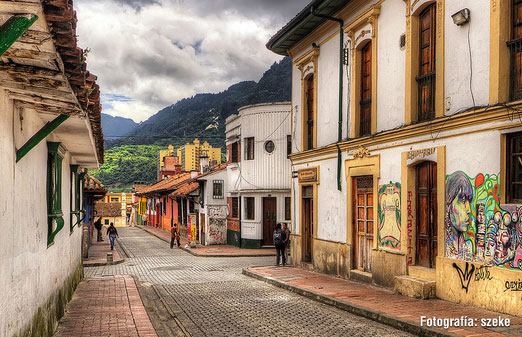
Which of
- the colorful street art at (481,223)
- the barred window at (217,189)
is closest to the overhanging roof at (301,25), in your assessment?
the colorful street art at (481,223)

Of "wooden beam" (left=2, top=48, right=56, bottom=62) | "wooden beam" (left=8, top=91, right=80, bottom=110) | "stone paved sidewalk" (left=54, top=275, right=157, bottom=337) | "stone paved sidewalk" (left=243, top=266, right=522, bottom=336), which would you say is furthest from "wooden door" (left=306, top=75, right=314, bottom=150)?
"wooden beam" (left=2, top=48, right=56, bottom=62)

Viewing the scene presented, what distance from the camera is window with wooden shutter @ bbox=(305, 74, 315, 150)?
52.0 ft

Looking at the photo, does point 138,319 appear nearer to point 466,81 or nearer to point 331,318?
point 331,318

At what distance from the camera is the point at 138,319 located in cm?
878

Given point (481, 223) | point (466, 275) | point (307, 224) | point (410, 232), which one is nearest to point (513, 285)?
point (466, 275)

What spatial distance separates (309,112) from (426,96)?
626 centimetres

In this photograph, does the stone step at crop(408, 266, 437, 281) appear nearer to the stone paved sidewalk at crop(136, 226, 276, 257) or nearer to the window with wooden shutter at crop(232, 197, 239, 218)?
the stone paved sidewalk at crop(136, 226, 276, 257)

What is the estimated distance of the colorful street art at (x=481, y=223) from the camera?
7.61m

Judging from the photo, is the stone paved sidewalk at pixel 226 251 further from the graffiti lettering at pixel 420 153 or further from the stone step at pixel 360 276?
the graffiti lettering at pixel 420 153

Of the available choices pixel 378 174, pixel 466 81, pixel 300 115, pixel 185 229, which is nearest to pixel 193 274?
pixel 300 115

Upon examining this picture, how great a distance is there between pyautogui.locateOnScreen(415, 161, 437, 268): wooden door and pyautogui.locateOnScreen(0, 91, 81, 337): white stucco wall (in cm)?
742

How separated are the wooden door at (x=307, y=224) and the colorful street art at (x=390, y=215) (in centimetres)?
469

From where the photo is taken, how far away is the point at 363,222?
12.4 metres

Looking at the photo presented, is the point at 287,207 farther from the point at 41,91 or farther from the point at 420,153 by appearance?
the point at 41,91
